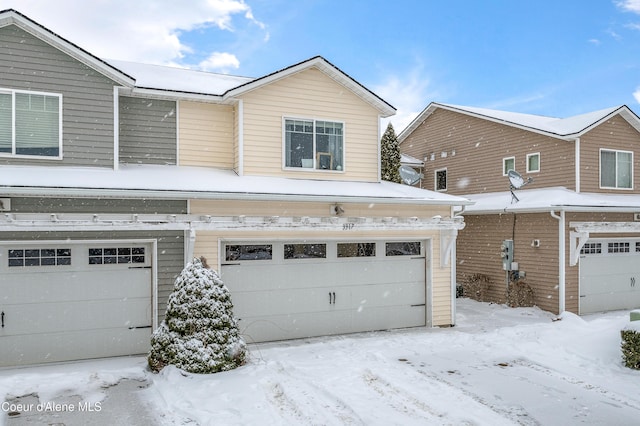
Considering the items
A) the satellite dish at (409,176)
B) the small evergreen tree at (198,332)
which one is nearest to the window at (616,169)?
the satellite dish at (409,176)

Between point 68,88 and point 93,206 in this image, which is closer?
point 93,206

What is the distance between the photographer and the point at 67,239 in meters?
10.5

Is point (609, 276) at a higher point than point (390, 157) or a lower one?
lower

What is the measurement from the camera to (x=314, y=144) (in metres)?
13.8

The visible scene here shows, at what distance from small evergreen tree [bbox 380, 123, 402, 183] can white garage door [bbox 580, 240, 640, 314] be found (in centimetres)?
849

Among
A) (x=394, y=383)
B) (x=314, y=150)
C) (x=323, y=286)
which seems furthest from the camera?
(x=314, y=150)

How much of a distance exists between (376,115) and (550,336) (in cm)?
736

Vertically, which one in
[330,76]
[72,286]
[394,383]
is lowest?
[394,383]

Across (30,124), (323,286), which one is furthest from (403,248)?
(30,124)

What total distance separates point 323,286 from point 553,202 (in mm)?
8104

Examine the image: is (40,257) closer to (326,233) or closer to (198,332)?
(198,332)

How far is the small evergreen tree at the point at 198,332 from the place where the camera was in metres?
9.29

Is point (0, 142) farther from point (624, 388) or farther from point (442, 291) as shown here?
point (624, 388)

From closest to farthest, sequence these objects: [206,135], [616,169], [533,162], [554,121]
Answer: [206,135] → [616,169] → [533,162] → [554,121]
